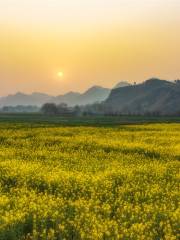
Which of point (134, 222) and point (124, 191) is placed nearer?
point (134, 222)

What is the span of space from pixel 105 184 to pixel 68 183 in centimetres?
134

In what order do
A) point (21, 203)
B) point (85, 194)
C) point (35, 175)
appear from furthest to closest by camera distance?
point (35, 175)
point (85, 194)
point (21, 203)

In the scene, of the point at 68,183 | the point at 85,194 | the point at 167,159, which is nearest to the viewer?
the point at 85,194

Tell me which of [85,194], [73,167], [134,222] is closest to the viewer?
[134,222]

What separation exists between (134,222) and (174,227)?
1021 millimetres

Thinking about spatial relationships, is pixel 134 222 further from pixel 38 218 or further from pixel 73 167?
pixel 73 167

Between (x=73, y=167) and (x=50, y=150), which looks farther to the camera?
(x=50, y=150)

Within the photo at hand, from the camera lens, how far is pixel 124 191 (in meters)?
15.2

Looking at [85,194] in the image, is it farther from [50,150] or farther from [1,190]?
[50,150]

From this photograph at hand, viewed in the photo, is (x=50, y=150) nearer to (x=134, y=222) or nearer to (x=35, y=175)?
(x=35, y=175)

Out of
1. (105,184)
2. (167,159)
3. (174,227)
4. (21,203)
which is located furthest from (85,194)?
(167,159)

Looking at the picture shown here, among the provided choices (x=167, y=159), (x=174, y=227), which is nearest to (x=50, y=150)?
(x=167, y=159)

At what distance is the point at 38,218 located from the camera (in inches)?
467

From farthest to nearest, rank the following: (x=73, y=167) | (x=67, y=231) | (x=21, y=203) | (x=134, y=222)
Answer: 1. (x=73, y=167)
2. (x=21, y=203)
3. (x=134, y=222)
4. (x=67, y=231)
